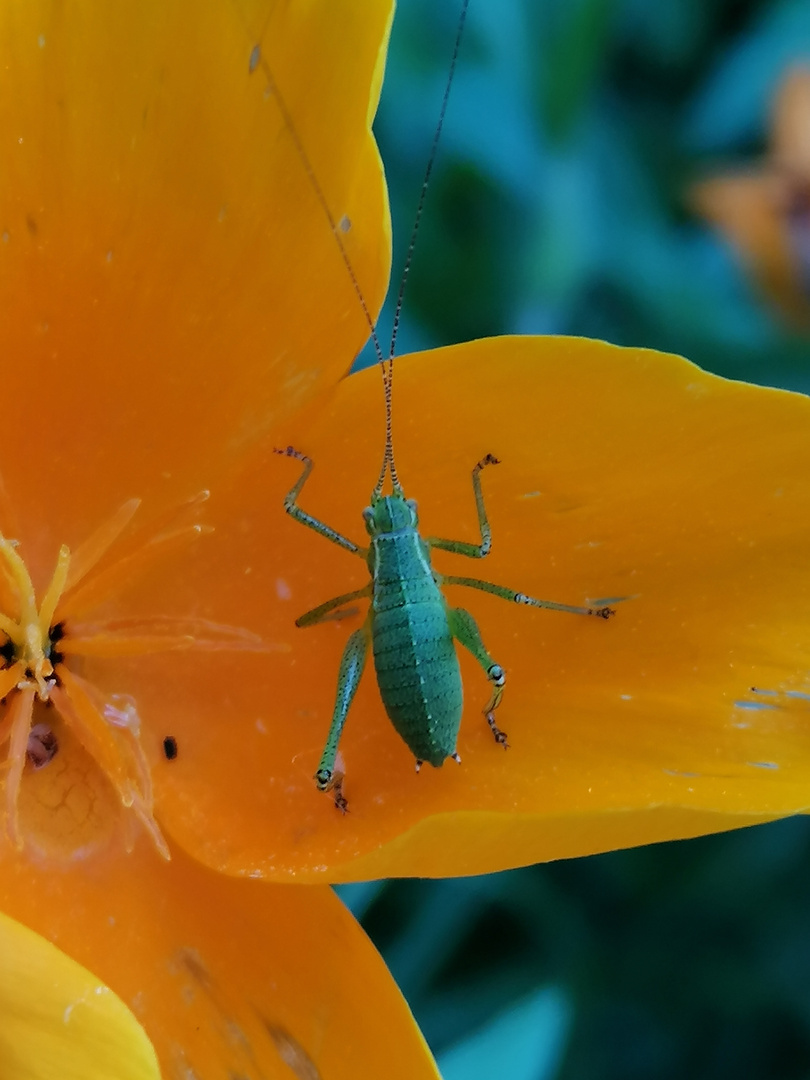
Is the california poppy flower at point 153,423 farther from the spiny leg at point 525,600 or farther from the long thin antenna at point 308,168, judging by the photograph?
the spiny leg at point 525,600

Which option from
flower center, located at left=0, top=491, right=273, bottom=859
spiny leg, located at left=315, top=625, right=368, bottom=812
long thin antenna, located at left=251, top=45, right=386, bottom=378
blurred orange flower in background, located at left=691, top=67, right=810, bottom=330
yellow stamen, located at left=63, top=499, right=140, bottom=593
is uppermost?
blurred orange flower in background, located at left=691, top=67, right=810, bottom=330

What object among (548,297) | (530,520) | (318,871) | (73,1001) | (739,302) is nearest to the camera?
(73,1001)

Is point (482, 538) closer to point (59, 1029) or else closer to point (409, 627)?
point (409, 627)

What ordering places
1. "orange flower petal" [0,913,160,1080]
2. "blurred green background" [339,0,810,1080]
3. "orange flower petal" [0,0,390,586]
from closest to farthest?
"orange flower petal" [0,913,160,1080] < "orange flower petal" [0,0,390,586] < "blurred green background" [339,0,810,1080]

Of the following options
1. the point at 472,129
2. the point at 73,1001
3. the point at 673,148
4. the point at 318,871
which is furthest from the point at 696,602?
the point at 673,148

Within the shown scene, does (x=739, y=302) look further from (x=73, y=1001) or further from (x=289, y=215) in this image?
(x=73, y=1001)

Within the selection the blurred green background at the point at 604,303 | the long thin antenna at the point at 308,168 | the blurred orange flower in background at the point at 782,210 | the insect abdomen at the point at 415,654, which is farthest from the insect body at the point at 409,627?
the blurred orange flower in background at the point at 782,210

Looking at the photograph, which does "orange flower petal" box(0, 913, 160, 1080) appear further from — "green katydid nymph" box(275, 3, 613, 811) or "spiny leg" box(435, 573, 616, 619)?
"spiny leg" box(435, 573, 616, 619)

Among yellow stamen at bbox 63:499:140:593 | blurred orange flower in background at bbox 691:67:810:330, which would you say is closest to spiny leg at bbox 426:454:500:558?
yellow stamen at bbox 63:499:140:593
